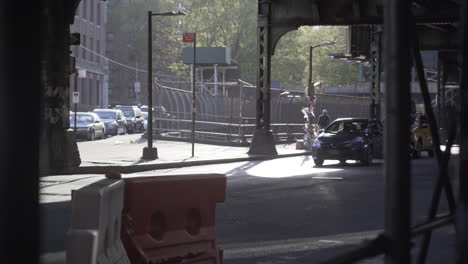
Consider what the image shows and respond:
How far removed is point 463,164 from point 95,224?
7.08 feet

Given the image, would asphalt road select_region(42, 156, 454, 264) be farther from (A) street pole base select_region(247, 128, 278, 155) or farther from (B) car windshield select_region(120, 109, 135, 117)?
(B) car windshield select_region(120, 109, 135, 117)

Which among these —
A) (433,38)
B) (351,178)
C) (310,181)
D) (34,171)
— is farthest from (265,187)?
(433,38)

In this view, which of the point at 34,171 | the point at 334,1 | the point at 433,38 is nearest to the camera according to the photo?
the point at 34,171

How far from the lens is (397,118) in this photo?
160 inches

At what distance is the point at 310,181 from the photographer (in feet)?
65.0

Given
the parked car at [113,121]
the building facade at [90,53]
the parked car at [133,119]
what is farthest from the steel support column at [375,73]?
the building facade at [90,53]

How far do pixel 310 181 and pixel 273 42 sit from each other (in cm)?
1111

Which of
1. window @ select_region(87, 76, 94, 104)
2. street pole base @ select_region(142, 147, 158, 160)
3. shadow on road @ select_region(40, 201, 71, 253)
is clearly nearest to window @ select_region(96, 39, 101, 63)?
window @ select_region(87, 76, 94, 104)

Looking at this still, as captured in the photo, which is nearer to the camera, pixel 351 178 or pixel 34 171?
pixel 34 171

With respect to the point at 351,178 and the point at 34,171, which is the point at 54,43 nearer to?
the point at 351,178

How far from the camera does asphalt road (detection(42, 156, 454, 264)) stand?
9055 millimetres

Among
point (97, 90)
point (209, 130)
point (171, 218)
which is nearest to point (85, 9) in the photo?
point (97, 90)

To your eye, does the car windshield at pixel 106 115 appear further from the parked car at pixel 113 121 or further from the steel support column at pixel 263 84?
the steel support column at pixel 263 84

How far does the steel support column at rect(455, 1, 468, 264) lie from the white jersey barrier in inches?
79.4
